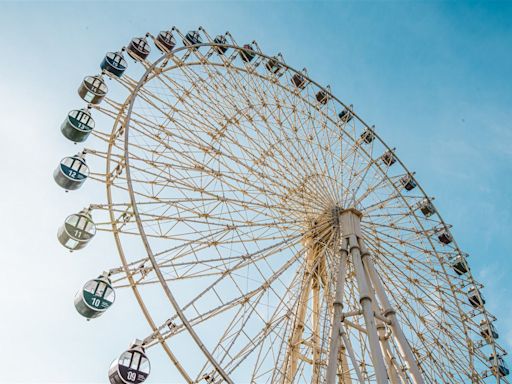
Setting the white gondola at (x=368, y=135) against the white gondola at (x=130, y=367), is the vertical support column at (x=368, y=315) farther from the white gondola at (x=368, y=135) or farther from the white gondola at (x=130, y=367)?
the white gondola at (x=368, y=135)

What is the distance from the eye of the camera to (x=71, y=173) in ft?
38.7

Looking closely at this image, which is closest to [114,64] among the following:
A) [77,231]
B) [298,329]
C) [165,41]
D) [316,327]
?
[165,41]

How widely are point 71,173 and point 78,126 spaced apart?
4.73 feet

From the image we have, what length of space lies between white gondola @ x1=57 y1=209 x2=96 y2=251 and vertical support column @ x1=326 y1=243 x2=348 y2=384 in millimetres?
5392

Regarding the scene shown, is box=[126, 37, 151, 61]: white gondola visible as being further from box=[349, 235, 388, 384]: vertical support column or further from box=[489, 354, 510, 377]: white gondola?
box=[489, 354, 510, 377]: white gondola

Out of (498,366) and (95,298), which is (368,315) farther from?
(498,366)

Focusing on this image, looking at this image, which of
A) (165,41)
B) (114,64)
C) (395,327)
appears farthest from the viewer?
(165,41)

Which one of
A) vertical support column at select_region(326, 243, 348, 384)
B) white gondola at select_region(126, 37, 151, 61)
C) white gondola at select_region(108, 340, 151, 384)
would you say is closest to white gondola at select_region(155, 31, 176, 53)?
white gondola at select_region(126, 37, 151, 61)

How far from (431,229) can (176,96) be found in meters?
9.19

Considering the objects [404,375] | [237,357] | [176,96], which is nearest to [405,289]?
[404,375]

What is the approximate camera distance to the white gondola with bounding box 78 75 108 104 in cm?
1341

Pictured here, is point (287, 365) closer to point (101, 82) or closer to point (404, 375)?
point (404, 375)

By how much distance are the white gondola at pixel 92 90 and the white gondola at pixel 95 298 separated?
5163mm

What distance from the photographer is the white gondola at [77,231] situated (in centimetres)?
1112
